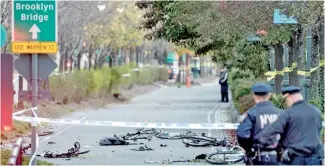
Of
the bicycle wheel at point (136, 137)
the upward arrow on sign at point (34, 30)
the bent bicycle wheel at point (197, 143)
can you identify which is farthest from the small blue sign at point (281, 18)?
the upward arrow on sign at point (34, 30)

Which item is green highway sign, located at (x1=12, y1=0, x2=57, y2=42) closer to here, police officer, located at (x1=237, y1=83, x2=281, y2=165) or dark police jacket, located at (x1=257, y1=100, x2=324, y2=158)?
police officer, located at (x1=237, y1=83, x2=281, y2=165)

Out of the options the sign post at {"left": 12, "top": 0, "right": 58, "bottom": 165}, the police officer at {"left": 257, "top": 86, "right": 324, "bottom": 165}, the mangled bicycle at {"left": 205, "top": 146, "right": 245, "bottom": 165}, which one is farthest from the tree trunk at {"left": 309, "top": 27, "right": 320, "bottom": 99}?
the police officer at {"left": 257, "top": 86, "right": 324, "bottom": 165}

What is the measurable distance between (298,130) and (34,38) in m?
5.37

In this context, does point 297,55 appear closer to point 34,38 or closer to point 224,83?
point 34,38

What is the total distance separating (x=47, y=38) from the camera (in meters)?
14.3

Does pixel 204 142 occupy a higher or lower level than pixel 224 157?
lower

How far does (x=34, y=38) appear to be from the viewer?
1415cm

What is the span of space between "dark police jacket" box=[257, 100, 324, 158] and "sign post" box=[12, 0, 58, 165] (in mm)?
4835

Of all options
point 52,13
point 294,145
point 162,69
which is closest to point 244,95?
point 52,13

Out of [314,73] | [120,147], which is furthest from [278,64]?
[120,147]

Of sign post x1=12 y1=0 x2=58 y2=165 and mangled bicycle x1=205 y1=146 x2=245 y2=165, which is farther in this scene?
mangled bicycle x1=205 y1=146 x2=245 y2=165

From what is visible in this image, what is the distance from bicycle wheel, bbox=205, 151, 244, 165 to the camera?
16.1 m

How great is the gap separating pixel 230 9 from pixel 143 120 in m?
10.1

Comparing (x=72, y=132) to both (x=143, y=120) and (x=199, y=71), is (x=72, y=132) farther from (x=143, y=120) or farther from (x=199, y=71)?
(x=199, y=71)
